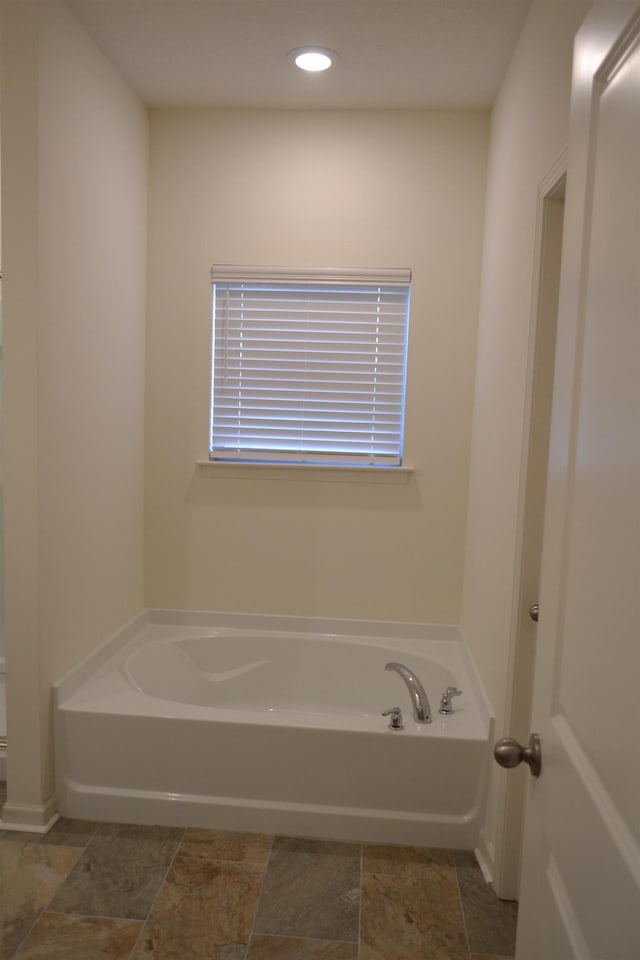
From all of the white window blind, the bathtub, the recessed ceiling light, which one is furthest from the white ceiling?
the bathtub

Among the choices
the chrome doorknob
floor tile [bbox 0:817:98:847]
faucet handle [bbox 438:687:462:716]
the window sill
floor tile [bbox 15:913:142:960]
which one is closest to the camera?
the chrome doorknob

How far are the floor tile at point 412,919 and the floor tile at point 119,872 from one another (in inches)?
25.9

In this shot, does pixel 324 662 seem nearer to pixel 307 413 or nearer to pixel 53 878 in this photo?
pixel 307 413

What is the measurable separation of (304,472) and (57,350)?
4.15ft

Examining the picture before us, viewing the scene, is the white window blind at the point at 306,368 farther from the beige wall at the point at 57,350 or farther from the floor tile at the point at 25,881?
the floor tile at the point at 25,881

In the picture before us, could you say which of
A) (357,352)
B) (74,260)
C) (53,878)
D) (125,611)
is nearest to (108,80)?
(74,260)

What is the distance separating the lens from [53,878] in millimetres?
2066

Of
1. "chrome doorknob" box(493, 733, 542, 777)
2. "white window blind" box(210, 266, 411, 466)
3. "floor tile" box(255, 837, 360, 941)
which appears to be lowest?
"floor tile" box(255, 837, 360, 941)

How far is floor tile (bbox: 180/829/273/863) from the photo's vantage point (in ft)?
7.27

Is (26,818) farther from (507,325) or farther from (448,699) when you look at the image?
(507,325)

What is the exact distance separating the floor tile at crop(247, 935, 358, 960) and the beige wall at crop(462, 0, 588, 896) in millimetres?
544

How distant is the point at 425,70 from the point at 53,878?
3127 mm

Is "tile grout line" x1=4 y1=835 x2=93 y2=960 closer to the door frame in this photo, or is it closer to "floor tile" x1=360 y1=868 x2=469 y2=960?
"floor tile" x1=360 y1=868 x2=469 y2=960

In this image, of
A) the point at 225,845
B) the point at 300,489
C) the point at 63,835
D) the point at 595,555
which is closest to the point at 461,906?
the point at 225,845
